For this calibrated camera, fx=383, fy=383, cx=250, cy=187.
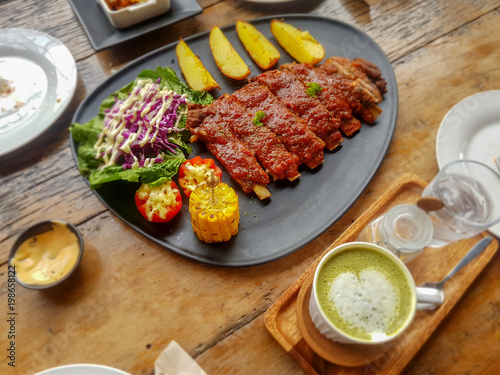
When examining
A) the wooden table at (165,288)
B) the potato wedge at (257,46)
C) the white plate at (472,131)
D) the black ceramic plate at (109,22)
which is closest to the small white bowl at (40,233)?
the wooden table at (165,288)

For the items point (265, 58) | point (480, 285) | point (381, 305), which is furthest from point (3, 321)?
point (480, 285)

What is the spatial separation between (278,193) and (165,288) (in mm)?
857

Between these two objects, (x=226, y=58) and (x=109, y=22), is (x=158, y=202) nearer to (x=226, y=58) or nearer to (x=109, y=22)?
(x=226, y=58)

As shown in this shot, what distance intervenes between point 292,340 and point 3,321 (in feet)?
4.76

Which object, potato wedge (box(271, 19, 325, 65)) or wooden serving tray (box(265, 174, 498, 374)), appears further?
potato wedge (box(271, 19, 325, 65))

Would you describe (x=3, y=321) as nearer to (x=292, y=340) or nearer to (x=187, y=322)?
(x=187, y=322)

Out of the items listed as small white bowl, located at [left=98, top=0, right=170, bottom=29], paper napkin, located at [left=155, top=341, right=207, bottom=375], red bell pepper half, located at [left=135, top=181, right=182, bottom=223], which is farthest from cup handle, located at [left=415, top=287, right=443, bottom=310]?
small white bowl, located at [left=98, top=0, right=170, bottom=29]

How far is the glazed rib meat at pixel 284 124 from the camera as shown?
7.95 ft

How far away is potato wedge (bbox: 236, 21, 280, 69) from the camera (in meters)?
2.76

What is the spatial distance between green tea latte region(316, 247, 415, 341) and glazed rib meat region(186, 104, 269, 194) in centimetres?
80

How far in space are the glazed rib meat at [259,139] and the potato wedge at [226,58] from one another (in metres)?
0.23

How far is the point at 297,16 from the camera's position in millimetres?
2967

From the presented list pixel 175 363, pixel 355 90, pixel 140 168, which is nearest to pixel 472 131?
pixel 355 90

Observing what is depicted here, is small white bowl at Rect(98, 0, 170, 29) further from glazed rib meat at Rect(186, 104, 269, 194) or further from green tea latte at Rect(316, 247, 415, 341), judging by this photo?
green tea latte at Rect(316, 247, 415, 341)
